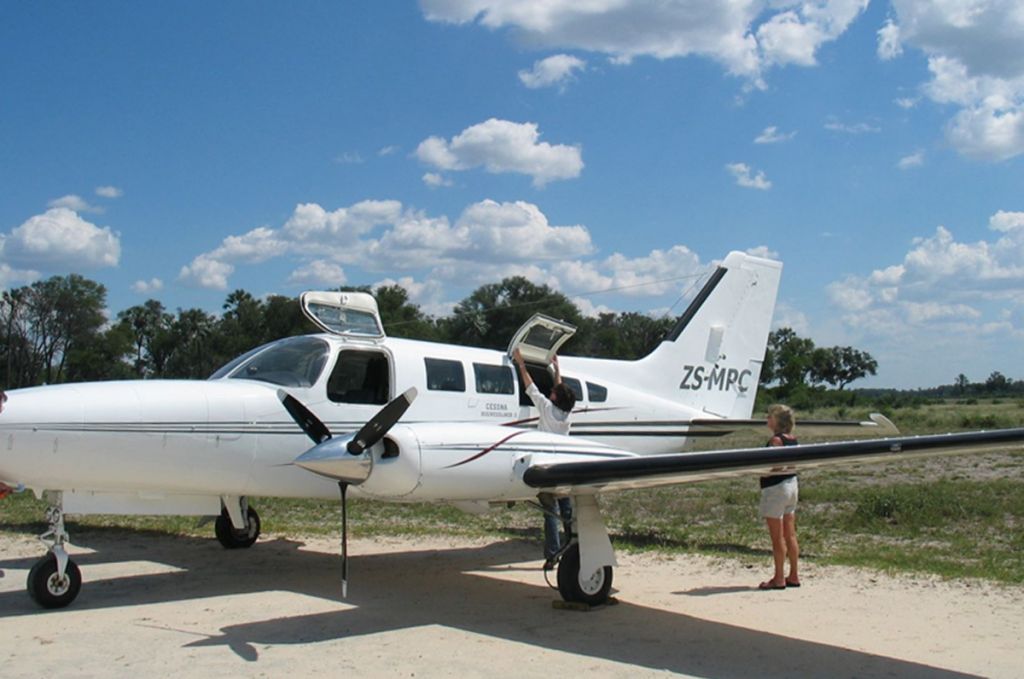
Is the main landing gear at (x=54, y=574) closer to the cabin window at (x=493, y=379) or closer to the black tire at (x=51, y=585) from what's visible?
the black tire at (x=51, y=585)

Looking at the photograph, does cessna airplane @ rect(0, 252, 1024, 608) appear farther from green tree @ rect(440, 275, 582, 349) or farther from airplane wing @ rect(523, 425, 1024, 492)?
green tree @ rect(440, 275, 582, 349)

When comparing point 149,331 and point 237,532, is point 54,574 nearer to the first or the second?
point 237,532

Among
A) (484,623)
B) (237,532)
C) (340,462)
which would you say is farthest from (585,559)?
(237,532)

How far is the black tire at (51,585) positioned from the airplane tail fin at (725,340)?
776 centimetres

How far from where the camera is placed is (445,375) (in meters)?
10.1

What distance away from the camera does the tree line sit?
47969 millimetres

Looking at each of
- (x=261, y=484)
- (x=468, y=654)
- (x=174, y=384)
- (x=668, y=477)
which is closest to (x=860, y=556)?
(x=668, y=477)

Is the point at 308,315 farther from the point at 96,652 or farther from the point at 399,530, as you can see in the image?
the point at 399,530

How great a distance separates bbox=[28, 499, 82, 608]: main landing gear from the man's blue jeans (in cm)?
429

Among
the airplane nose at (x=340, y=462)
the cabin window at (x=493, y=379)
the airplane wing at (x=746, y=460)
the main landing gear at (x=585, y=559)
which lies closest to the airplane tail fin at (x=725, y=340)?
the cabin window at (x=493, y=379)

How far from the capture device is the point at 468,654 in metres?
6.83

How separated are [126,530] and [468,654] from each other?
8567 millimetres

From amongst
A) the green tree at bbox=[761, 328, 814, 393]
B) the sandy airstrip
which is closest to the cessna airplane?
the sandy airstrip

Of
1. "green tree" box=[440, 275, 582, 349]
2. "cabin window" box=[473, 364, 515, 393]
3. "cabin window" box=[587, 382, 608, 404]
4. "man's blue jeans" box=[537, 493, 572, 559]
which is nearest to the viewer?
"man's blue jeans" box=[537, 493, 572, 559]
